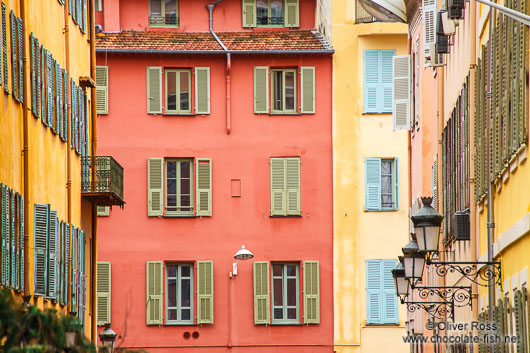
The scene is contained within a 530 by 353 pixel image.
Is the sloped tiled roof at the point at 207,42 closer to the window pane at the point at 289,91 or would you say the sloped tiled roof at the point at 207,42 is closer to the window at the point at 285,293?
the window pane at the point at 289,91

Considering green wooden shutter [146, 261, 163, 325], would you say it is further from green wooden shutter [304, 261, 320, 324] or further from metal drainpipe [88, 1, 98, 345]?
metal drainpipe [88, 1, 98, 345]

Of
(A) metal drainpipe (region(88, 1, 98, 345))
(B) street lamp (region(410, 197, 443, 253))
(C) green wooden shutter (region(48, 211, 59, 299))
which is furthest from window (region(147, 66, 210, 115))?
(B) street lamp (region(410, 197, 443, 253))

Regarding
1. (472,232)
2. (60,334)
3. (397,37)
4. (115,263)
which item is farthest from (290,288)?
(60,334)

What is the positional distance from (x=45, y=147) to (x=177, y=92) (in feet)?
48.5

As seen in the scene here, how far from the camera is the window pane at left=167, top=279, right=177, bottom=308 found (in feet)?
125

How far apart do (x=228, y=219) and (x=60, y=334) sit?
2922 centimetres

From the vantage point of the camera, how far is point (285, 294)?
38.3 metres

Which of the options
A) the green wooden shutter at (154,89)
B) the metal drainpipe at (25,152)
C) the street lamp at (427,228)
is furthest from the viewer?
the green wooden shutter at (154,89)

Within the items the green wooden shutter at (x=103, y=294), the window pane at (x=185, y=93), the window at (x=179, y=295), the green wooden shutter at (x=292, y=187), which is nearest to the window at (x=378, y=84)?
the green wooden shutter at (x=292, y=187)

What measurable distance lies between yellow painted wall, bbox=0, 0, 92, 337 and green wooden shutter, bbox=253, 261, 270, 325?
29.0ft

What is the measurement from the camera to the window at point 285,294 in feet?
125

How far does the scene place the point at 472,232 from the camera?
68.2 ft

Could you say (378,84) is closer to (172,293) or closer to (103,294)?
(172,293)

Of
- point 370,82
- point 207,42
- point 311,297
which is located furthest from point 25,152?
point 370,82
